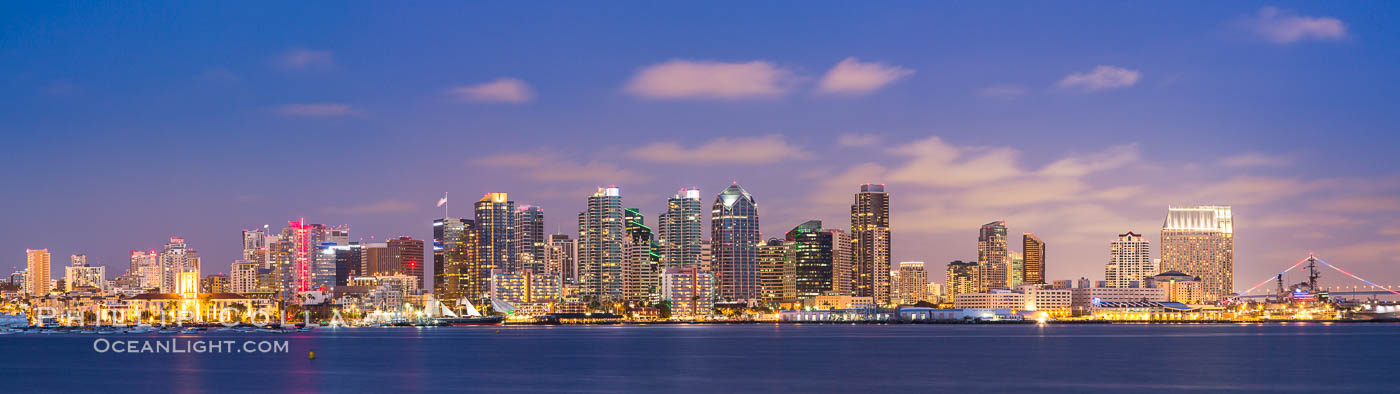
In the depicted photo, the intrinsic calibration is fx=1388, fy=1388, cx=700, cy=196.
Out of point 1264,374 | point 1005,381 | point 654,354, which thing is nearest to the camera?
point 1005,381

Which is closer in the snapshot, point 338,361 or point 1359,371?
point 1359,371

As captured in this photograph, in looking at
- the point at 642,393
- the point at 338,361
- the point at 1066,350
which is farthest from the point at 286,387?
the point at 1066,350

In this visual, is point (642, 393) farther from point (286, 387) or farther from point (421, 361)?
point (421, 361)

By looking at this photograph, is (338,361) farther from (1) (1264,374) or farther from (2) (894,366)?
(1) (1264,374)

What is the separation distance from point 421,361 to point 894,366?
121 ft

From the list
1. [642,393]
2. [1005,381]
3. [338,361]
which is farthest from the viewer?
[338,361]

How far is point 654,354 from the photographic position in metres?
118

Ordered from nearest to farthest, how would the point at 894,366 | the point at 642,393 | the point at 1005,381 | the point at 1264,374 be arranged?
the point at 642,393 → the point at 1005,381 → the point at 1264,374 → the point at 894,366

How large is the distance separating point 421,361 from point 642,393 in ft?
132

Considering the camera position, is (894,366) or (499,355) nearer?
(894,366)

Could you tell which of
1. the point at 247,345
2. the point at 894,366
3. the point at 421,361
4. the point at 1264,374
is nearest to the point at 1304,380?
the point at 1264,374

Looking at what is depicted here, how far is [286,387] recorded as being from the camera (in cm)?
7394

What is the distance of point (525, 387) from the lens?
75.5 m

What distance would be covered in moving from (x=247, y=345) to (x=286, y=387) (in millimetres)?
66496
